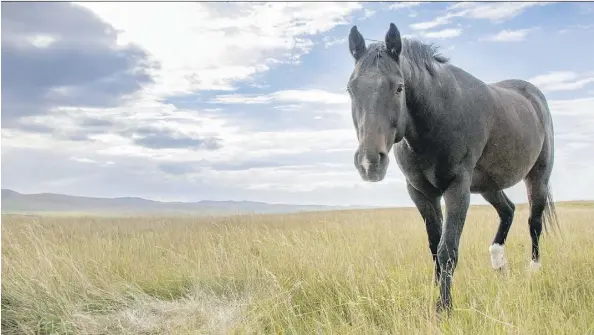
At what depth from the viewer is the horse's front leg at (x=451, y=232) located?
4906mm

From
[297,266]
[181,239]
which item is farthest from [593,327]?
[181,239]

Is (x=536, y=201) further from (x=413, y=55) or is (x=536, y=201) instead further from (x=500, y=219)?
(x=413, y=55)

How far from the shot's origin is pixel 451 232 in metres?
5.04

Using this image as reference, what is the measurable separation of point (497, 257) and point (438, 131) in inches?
114

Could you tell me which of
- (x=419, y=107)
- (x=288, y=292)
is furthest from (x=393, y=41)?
(x=288, y=292)

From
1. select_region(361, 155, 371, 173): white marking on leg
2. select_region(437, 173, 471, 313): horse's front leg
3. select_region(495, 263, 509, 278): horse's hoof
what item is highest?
select_region(361, 155, 371, 173): white marking on leg

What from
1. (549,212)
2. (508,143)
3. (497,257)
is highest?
(508,143)

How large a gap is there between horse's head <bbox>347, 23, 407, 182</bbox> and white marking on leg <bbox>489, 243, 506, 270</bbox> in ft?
11.3

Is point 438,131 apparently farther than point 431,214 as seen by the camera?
No

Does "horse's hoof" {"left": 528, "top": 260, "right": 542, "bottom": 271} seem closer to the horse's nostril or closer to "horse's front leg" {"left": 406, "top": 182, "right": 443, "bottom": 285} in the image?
"horse's front leg" {"left": 406, "top": 182, "right": 443, "bottom": 285}

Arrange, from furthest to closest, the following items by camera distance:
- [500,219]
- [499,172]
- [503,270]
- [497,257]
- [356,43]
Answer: [500,219] < [497,257] < [503,270] < [499,172] < [356,43]

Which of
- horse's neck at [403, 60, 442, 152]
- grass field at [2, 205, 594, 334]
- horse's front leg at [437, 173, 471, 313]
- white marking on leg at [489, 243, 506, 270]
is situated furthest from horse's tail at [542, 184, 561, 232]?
horse's neck at [403, 60, 442, 152]

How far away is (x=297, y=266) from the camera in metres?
6.65

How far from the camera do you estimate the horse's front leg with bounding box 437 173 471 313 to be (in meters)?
4.91
